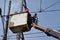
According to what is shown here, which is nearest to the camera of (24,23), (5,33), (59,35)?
(59,35)

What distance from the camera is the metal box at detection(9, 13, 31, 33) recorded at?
7.41 metres

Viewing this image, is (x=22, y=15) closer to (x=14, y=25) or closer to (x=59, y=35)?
(x=14, y=25)

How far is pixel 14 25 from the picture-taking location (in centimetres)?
762

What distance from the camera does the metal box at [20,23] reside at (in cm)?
741

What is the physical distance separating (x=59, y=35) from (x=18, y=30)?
1.37 m

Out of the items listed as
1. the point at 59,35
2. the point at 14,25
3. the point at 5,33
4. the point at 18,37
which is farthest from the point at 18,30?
the point at 5,33

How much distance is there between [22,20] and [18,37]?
4721mm

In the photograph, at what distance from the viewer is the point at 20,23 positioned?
24.8ft

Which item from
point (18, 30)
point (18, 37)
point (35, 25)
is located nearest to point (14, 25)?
A: point (18, 30)

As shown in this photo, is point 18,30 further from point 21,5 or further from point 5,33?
point 5,33

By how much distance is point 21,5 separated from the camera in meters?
12.6

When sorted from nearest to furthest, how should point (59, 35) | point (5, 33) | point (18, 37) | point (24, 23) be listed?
point (59, 35) → point (24, 23) → point (18, 37) → point (5, 33)

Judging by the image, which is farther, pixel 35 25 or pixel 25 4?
pixel 25 4

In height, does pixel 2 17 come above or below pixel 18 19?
below
